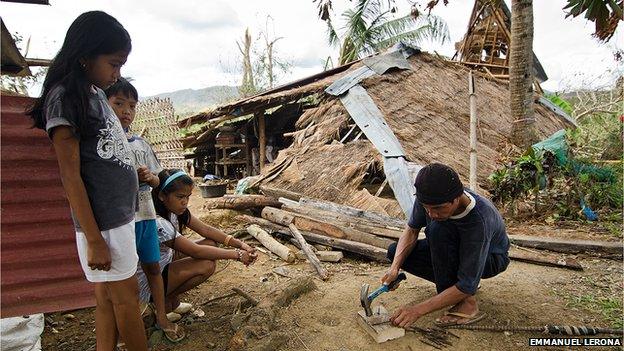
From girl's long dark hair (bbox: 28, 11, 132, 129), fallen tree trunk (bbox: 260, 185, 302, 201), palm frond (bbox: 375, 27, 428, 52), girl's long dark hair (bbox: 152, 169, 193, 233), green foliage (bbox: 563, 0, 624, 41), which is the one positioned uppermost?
palm frond (bbox: 375, 27, 428, 52)

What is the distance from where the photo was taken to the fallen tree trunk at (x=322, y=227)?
427 cm

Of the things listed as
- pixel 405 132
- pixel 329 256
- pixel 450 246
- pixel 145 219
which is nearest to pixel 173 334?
pixel 145 219

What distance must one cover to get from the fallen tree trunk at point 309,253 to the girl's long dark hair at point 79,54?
8.84ft

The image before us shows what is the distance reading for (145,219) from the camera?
2.31m

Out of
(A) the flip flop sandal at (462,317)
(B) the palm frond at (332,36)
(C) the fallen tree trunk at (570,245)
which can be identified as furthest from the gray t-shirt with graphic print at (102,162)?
(B) the palm frond at (332,36)

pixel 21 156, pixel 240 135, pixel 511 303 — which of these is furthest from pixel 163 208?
pixel 240 135

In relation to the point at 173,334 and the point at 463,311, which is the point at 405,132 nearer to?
the point at 463,311

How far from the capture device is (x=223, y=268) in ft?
13.7

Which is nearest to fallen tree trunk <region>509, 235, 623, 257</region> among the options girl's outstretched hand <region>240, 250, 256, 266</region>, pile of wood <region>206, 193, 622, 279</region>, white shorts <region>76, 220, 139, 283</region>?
pile of wood <region>206, 193, 622, 279</region>

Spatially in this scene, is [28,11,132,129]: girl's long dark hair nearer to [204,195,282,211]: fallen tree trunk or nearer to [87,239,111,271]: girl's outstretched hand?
[87,239,111,271]: girl's outstretched hand

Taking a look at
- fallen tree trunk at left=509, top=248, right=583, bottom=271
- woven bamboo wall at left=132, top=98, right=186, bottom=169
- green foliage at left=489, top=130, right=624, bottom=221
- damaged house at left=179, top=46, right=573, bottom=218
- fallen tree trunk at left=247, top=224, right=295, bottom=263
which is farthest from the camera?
woven bamboo wall at left=132, top=98, right=186, bottom=169

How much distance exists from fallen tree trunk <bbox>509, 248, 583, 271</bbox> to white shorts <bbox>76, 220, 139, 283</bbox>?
12.2ft

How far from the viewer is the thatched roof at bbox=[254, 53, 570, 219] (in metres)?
5.57

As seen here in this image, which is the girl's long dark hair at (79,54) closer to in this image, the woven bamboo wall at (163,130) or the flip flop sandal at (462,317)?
the flip flop sandal at (462,317)
